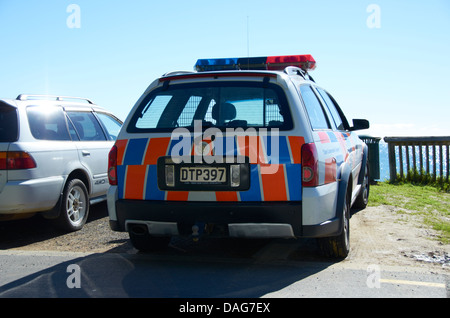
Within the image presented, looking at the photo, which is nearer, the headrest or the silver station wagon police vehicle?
the headrest

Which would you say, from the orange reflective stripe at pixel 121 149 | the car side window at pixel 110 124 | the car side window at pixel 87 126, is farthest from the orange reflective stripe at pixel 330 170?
the car side window at pixel 110 124

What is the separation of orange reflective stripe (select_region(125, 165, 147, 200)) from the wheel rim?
225cm

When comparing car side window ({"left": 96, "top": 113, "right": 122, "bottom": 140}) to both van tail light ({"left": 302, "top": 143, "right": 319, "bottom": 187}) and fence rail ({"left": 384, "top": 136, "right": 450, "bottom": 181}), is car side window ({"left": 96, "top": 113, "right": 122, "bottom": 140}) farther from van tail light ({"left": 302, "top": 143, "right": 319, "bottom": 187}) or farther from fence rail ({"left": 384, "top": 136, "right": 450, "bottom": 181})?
fence rail ({"left": 384, "top": 136, "right": 450, "bottom": 181})

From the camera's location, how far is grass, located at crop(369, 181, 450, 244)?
269 inches

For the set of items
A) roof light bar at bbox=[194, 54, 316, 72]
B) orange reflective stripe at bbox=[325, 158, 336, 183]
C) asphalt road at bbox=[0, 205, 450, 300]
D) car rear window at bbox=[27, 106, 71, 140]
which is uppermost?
roof light bar at bbox=[194, 54, 316, 72]

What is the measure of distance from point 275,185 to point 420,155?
9062 millimetres

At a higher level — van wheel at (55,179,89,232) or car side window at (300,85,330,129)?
car side window at (300,85,330,129)

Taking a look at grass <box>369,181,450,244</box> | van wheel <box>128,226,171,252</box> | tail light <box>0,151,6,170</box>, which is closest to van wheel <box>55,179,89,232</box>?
tail light <box>0,151,6,170</box>

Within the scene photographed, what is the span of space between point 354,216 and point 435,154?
5.63m

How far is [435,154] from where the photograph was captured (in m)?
12.1

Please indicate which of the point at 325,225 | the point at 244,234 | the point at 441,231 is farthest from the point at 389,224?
the point at 244,234

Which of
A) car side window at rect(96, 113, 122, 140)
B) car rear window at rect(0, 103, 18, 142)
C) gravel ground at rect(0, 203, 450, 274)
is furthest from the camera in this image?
car side window at rect(96, 113, 122, 140)
